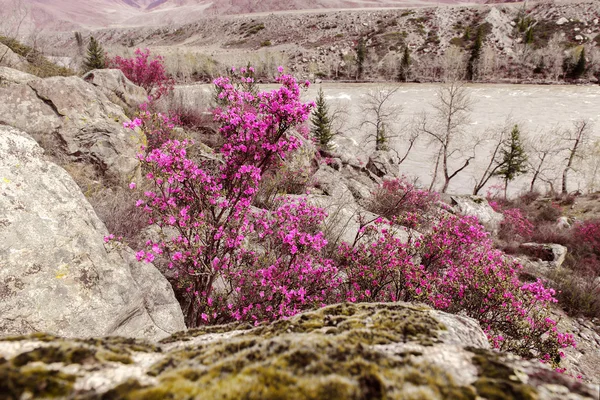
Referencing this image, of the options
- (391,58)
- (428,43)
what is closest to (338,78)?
(391,58)

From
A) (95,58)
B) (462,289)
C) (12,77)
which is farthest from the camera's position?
(95,58)

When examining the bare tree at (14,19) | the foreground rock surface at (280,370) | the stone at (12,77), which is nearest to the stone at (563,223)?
the foreground rock surface at (280,370)

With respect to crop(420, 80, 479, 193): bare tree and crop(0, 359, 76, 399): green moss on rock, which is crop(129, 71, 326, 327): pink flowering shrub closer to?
crop(0, 359, 76, 399): green moss on rock

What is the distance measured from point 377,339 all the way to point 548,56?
284 feet

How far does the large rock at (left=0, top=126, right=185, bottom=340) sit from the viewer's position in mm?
2676

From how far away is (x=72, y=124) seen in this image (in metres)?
6.25

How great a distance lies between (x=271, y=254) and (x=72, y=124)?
5166mm

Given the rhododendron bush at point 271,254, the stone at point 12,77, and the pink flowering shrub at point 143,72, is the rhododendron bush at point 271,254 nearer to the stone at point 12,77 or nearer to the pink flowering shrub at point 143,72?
the stone at point 12,77

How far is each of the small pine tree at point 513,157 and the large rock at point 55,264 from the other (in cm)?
3084

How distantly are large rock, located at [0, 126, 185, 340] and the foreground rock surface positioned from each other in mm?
1866

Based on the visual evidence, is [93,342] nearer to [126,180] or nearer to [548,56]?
[126,180]

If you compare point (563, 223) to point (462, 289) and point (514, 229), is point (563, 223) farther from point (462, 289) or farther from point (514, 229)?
point (462, 289)

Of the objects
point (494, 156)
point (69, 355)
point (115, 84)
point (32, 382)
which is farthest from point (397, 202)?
point (494, 156)

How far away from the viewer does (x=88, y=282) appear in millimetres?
3002
